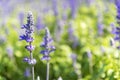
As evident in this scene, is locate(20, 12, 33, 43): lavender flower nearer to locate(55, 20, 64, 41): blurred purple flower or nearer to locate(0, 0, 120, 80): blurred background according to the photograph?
locate(0, 0, 120, 80): blurred background

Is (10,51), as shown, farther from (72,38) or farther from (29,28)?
(29,28)

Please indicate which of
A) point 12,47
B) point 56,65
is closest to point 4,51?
point 12,47

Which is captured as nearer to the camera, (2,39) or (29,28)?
(29,28)

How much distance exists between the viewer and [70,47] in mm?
6441

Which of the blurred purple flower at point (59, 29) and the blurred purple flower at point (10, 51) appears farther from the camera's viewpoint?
the blurred purple flower at point (59, 29)

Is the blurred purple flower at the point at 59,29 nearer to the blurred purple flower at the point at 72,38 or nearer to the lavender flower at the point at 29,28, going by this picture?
the blurred purple flower at the point at 72,38

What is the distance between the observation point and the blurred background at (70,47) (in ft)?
16.6

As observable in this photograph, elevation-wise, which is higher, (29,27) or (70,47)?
(70,47)

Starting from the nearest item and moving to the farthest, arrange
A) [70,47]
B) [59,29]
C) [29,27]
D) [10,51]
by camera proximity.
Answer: [29,27] → [10,51] → [70,47] → [59,29]

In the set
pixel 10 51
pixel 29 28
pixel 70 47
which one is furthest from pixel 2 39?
pixel 29 28

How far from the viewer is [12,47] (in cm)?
632

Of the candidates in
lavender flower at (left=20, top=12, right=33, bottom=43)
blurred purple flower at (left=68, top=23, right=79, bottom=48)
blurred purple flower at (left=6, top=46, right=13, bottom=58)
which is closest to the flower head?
lavender flower at (left=20, top=12, right=33, bottom=43)

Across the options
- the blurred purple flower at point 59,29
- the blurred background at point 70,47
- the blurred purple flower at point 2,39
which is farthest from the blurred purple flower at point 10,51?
the blurred purple flower at point 59,29

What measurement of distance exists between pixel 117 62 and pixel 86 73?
3.94ft
